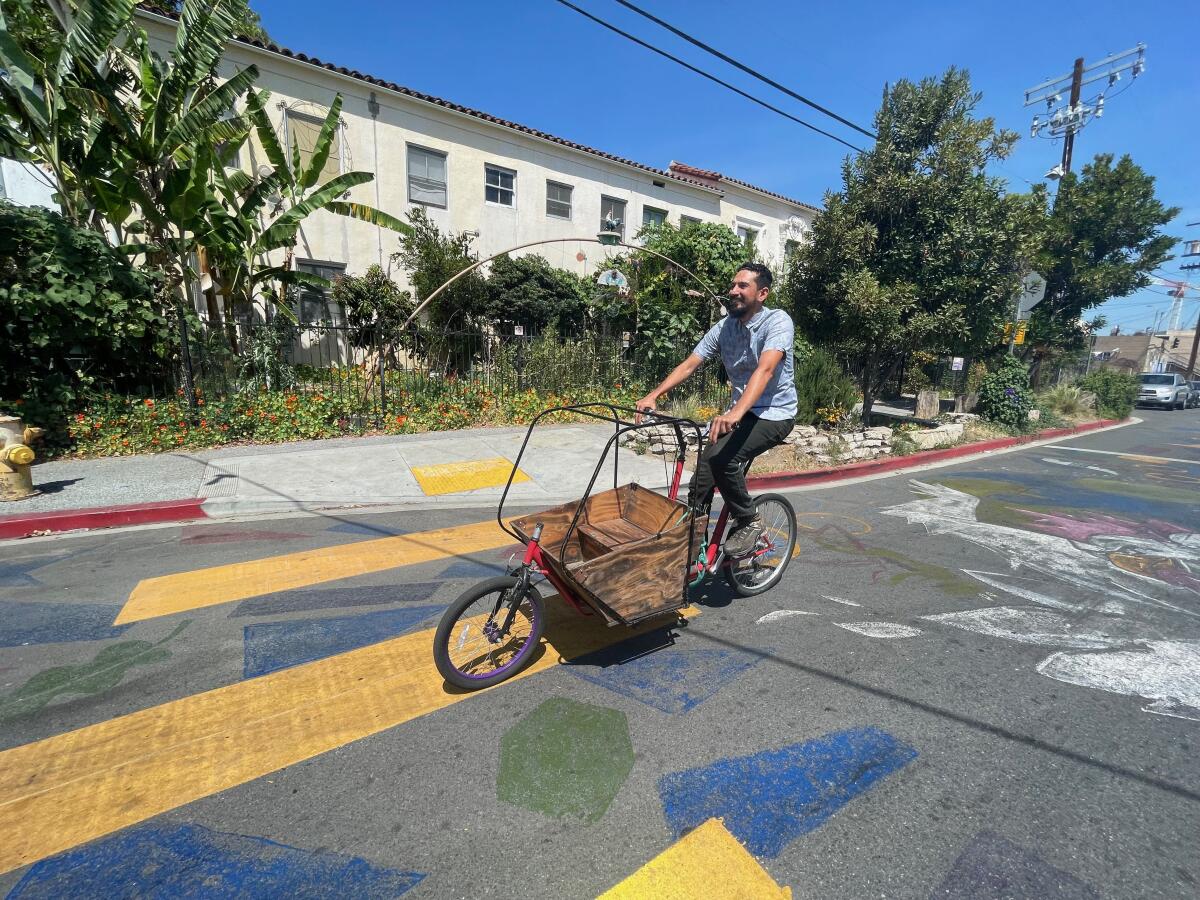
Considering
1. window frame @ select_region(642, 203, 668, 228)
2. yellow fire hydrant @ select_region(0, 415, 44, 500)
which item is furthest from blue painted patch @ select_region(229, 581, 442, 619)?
window frame @ select_region(642, 203, 668, 228)

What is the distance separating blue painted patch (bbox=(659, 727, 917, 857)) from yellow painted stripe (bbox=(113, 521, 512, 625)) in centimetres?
305

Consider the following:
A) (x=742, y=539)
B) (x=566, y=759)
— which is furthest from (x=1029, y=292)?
(x=566, y=759)

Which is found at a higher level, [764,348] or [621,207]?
[621,207]

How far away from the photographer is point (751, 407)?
3576 mm

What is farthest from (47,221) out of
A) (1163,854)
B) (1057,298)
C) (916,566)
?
(1057,298)

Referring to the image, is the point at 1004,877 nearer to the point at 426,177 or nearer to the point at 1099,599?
the point at 1099,599

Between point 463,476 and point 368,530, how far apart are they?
2.14m

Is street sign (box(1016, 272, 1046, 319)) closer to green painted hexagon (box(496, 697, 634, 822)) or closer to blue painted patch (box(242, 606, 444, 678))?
green painted hexagon (box(496, 697, 634, 822))

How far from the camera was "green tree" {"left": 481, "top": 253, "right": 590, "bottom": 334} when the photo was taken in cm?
1464

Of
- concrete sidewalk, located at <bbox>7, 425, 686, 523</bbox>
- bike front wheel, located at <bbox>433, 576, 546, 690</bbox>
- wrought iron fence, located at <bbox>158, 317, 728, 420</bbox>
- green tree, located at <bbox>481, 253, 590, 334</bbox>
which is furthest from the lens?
green tree, located at <bbox>481, 253, 590, 334</bbox>

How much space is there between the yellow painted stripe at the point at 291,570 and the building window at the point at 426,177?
13125mm

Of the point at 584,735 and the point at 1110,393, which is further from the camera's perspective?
the point at 1110,393

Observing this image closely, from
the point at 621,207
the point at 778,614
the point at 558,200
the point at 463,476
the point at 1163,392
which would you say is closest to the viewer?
the point at 778,614

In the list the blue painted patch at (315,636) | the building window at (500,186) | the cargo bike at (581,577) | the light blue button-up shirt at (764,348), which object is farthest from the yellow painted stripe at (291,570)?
the building window at (500,186)
